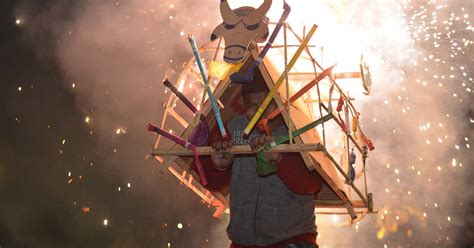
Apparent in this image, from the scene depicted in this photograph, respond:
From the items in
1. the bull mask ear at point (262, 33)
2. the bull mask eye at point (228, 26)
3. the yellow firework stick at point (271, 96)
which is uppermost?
the bull mask eye at point (228, 26)

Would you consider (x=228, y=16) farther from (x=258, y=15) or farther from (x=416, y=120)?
(x=416, y=120)

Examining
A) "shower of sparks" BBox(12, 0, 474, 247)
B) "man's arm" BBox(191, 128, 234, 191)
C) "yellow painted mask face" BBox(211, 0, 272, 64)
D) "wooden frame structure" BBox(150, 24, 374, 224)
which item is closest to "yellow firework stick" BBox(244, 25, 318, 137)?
"wooden frame structure" BBox(150, 24, 374, 224)

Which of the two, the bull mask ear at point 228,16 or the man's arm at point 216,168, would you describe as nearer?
the bull mask ear at point 228,16

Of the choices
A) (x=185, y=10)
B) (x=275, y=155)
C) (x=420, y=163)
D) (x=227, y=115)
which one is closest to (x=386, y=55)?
(x=420, y=163)

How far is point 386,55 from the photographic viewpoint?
8.05 m

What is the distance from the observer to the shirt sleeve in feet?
10.0

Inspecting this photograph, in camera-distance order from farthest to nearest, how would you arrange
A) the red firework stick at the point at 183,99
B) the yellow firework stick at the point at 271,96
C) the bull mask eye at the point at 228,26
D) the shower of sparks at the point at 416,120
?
the shower of sparks at the point at 416,120 → the bull mask eye at the point at 228,26 → the red firework stick at the point at 183,99 → the yellow firework stick at the point at 271,96

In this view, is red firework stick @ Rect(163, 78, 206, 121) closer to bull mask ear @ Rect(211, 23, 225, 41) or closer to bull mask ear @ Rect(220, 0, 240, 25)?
bull mask ear @ Rect(211, 23, 225, 41)

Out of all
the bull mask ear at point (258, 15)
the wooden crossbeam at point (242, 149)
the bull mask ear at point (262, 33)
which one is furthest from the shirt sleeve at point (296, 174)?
the bull mask ear at point (258, 15)

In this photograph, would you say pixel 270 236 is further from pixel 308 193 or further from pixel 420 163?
pixel 420 163

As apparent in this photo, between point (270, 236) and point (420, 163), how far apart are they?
19.8 ft

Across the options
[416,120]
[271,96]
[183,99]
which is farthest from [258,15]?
[416,120]

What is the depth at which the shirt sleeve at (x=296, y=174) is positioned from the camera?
305 centimetres

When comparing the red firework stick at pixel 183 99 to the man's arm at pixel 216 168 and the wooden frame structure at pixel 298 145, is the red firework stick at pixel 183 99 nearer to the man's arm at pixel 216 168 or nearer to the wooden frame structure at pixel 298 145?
the wooden frame structure at pixel 298 145
